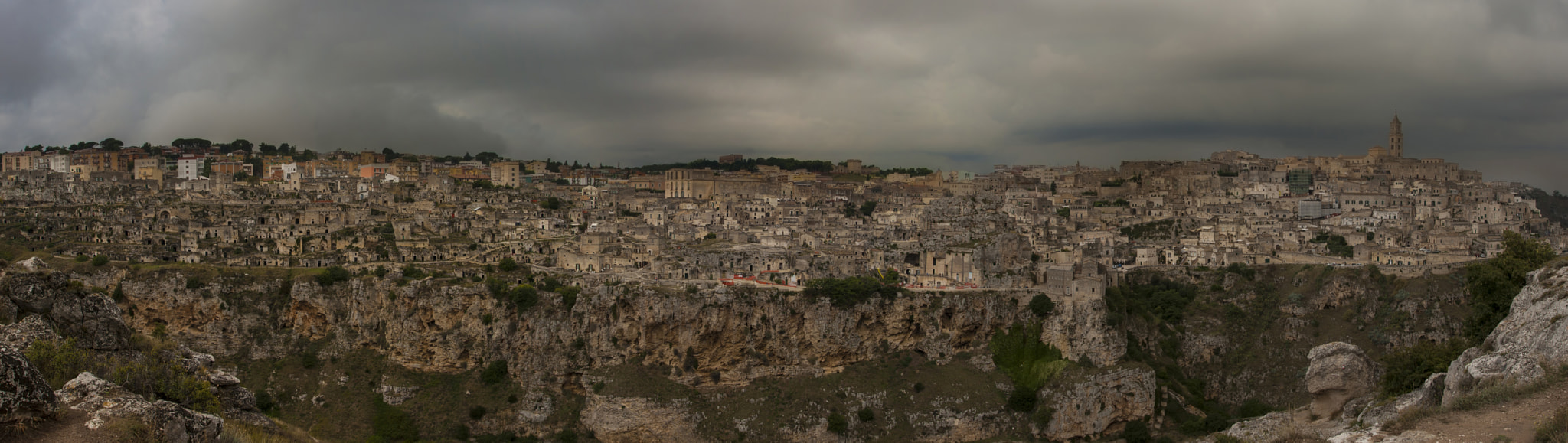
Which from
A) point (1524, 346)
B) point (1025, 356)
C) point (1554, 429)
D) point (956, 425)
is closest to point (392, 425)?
point (956, 425)

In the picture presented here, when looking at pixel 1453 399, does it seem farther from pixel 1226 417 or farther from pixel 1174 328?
pixel 1174 328

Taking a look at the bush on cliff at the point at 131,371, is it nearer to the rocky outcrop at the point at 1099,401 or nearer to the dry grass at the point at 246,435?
the dry grass at the point at 246,435

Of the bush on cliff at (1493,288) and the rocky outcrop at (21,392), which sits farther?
the bush on cliff at (1493,288)

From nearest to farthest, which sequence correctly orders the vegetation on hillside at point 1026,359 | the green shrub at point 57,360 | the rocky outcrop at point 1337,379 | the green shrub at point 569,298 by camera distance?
1. the green shrub at point 57,360
2. the rocky outcrop at point 1337,379
3. the vegetation on hillside at point 1026,359
4. the green shrub at point 569,298

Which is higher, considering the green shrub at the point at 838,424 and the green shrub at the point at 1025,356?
the green shrub at the point at 1025,356

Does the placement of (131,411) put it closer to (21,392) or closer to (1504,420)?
(21,392)

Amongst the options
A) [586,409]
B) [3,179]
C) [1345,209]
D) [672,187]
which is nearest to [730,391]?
[586,409]

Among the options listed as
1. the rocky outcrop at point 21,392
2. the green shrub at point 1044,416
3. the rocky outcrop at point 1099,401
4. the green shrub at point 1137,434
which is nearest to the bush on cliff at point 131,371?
the rocky outcrop at point 21,392
